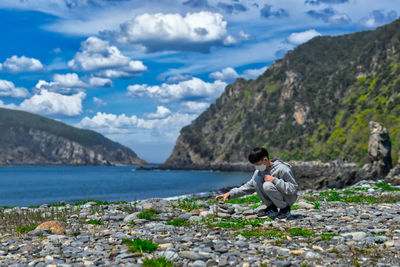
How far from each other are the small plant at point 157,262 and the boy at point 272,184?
4679 millimetres

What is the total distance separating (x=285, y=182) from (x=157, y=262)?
603 cm

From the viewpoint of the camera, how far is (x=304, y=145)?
17288 cm

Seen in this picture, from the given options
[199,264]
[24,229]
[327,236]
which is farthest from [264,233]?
[24,229]

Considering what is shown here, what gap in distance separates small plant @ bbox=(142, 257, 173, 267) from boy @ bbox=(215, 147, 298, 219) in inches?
184

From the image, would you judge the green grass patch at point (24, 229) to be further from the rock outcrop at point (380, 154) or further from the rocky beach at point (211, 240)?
the rock outcrop at point (380, 154)

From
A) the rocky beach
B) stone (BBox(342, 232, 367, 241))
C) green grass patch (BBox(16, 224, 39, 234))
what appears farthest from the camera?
green grass patch (BBox(16, 224, 39, 234))

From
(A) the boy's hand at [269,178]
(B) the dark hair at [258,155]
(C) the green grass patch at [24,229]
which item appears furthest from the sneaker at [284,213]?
(C) the green grass patch at [24,229]

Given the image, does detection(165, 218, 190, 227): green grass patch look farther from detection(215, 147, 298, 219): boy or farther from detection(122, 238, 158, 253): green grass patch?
detection(122, 238, 158, 253): green grass patch

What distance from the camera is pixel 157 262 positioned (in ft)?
25.2

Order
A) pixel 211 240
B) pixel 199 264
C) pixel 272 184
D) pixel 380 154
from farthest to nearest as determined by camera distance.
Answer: pixel 380 154, pixel 272 184, pixel 211 240, pixel 199 264

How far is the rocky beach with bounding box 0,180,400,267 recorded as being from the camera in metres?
8.06

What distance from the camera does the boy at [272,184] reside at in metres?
12.2

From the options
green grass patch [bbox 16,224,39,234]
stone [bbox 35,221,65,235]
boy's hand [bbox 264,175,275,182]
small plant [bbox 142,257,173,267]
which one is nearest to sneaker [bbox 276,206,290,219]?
boy's hand [bbox 264,175,275,182]

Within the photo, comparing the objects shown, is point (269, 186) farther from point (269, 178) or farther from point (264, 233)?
point (264, 233)
